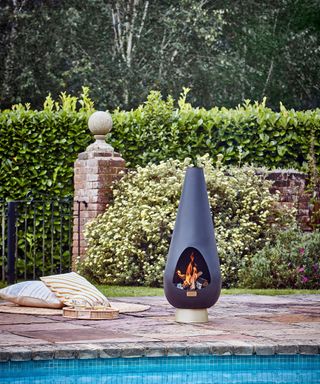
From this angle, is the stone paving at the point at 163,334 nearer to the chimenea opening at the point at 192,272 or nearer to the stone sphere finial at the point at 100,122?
the chimenea opening at the point at 192,272

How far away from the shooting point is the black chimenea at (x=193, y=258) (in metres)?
7.26

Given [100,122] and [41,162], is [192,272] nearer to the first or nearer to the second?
[100,122]

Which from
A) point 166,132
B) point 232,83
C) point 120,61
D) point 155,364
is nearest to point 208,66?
point 232,83

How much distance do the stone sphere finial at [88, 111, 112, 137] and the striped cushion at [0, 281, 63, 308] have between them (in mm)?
4154

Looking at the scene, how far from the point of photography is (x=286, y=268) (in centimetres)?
1117

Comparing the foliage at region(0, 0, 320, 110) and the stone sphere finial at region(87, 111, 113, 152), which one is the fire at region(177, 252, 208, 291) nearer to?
the stone sphere finial at region(87, 111, 113, 152)

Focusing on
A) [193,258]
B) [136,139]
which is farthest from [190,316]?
[136,139]

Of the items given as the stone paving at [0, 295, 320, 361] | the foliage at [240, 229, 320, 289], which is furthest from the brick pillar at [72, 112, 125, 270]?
the stone paving at [0, 295, 320, 361]

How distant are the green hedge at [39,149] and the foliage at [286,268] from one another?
11.2 feet

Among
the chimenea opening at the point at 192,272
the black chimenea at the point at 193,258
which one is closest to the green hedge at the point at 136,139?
the black chimenea at the point at 193,258

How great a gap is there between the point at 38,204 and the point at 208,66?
15.0 metres

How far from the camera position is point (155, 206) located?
12062 millimetres

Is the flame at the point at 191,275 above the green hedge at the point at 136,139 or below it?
below

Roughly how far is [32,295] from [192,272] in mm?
1954
